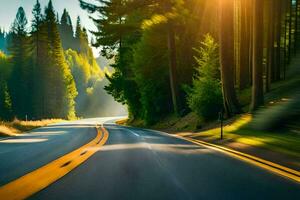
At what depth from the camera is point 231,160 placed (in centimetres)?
1110

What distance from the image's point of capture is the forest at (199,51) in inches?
1113

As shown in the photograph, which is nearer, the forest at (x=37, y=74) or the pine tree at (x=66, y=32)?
the forest at (x=37, y=74)

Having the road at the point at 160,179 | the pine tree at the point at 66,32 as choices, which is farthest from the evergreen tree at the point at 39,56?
the pine tree at the point at 66,32

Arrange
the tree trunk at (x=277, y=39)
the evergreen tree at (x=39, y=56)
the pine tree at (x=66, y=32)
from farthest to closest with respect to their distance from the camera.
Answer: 1. the pine tree at (x=66, y=32)
2. the evergreen tree at (x=39, y=56)
3. the tree trunk at (x=277, y=39)

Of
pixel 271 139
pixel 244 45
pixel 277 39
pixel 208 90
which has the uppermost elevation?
pixel 277 39

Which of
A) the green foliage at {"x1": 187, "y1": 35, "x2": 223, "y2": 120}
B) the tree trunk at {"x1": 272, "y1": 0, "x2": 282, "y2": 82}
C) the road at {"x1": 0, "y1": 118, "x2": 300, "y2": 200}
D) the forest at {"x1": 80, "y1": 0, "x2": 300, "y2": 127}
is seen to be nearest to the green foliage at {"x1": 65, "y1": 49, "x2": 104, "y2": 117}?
the forest at {"x1": 80, "y1": 0, "x2": 300, "y2": 127}

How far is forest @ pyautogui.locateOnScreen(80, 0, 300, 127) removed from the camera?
92.8 ft

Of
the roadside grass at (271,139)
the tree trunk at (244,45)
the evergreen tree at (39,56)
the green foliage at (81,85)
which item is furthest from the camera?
the green foliage at (81,85)

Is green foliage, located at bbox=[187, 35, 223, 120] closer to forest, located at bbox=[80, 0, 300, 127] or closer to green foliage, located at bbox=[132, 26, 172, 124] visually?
forest, located at bbox=[80, 0, 300, 127]

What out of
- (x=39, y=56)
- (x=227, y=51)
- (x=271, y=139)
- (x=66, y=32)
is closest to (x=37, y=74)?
(x=39, y=56)

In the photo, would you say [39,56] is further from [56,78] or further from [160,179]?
[160,179]

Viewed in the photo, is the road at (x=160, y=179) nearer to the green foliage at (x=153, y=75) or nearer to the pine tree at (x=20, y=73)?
the green foliage at (x=153, y=75)

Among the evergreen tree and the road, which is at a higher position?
the evergreen tree

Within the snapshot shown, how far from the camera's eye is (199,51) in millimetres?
31500
